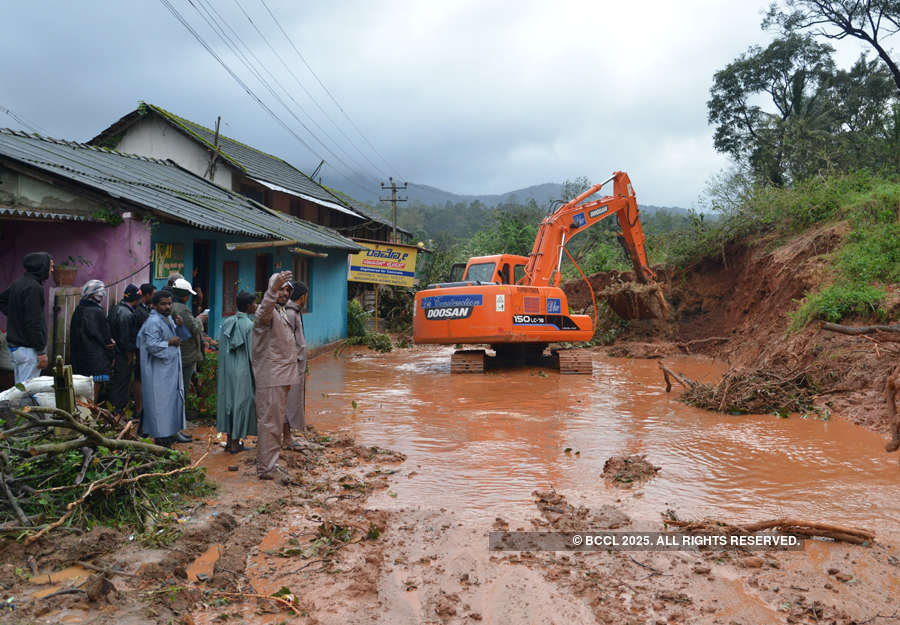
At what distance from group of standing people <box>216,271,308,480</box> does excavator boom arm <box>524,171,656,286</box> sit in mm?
8094

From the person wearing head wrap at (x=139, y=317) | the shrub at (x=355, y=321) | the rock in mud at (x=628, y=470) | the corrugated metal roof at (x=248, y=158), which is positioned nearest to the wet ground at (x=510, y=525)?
the rock in mud at (x=628, y=470)

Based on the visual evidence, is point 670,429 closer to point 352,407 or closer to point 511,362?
point 352,407

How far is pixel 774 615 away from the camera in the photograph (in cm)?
348

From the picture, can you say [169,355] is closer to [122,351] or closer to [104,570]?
[122,351]

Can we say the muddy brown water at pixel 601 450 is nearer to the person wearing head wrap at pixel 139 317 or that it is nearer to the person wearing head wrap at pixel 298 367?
the person wearing head wrap at pixel 298 367

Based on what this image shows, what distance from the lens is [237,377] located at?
20.8 feet

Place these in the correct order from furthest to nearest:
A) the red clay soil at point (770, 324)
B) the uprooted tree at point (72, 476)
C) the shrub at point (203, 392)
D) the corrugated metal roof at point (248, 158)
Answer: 1. the corrugated metal roof at point (248, 158)
2. the red clay soil at point (770, 324)
3. the shrub at point (203, 392)
4. the uprooted tree at point (72, 476)

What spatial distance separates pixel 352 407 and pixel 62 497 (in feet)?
18.1

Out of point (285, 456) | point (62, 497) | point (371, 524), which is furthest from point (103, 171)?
point (371, 524)

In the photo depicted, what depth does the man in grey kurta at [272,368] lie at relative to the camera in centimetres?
579

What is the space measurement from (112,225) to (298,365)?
373 cm

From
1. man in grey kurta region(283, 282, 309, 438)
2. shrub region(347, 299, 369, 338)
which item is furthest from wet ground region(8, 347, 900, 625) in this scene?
shrub region(347, 299, 369, 338)

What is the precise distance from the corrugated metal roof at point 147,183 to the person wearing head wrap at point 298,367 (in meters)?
3.13

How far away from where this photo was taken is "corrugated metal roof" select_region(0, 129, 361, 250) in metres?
8.60
